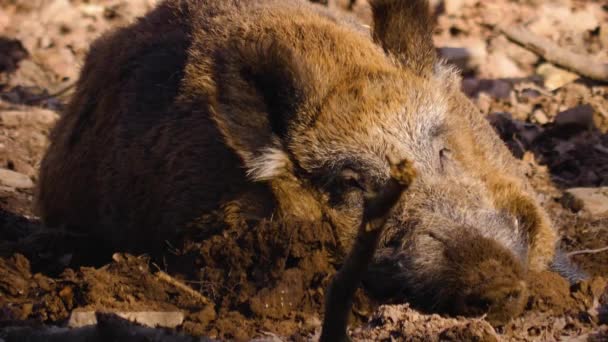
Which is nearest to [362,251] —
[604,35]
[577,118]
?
[577,118]

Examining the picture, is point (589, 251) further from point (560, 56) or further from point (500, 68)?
point (500, 68)

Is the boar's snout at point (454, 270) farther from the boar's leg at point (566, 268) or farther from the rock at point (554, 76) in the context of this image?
the rock at point (554, 76)

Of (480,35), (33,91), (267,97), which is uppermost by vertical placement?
(267,97)

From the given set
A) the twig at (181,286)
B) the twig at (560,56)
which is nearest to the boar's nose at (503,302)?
the twig at (181,286)

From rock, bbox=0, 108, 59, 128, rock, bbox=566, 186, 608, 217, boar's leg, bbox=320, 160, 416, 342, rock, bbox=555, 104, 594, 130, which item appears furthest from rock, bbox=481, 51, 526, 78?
boar's leg, bbox=320, 160, 416, 342

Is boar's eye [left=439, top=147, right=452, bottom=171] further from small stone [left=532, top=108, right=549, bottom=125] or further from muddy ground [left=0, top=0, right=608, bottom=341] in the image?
small stone [left=532, top=108, right=549, bottom=125]

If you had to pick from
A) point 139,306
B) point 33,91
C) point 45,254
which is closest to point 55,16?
point 33,91

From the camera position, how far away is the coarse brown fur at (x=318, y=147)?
4488 mm

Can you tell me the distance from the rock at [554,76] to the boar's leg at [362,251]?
597 centimetres

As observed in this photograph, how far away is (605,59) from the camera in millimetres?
9250

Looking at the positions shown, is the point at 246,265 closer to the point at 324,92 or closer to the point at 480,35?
the point at 324,92

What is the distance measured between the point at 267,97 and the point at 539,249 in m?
1.57

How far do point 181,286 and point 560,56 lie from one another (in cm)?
512

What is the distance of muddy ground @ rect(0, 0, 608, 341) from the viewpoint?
13.5 feet
